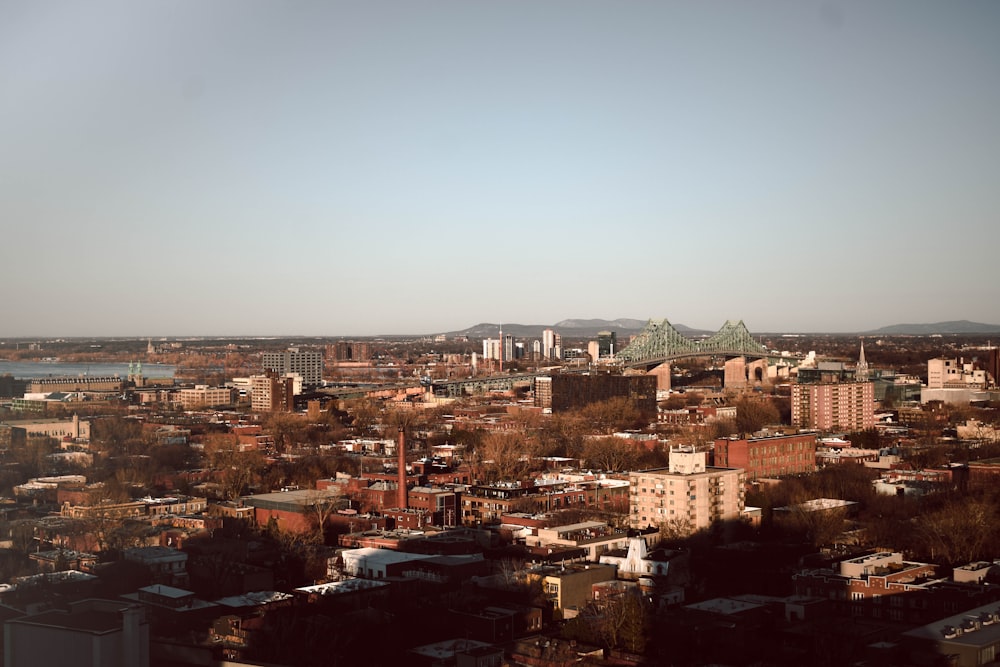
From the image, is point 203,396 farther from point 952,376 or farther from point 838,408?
point 952,376

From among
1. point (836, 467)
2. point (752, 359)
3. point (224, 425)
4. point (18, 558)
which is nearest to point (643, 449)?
point (836, 467)

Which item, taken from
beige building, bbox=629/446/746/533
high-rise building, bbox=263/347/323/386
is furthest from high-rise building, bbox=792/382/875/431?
high-rise building, bbox=263/347/323/386

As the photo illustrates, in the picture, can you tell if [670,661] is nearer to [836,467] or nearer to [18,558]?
[18,558]

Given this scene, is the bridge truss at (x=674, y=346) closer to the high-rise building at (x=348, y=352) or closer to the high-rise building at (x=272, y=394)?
the high-rise building at (x=272, y=394)

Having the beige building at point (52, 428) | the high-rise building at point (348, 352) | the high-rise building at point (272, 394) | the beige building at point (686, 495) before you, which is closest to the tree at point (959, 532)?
the beige building at point (686, 495)

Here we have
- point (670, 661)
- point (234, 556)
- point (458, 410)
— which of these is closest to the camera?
point (670, 661)

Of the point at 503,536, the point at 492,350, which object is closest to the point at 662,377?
the point at 503,536

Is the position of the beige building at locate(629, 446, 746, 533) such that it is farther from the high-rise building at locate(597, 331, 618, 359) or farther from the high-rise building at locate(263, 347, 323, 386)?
the high-rise building at locate(597, 331, 618, 359)
